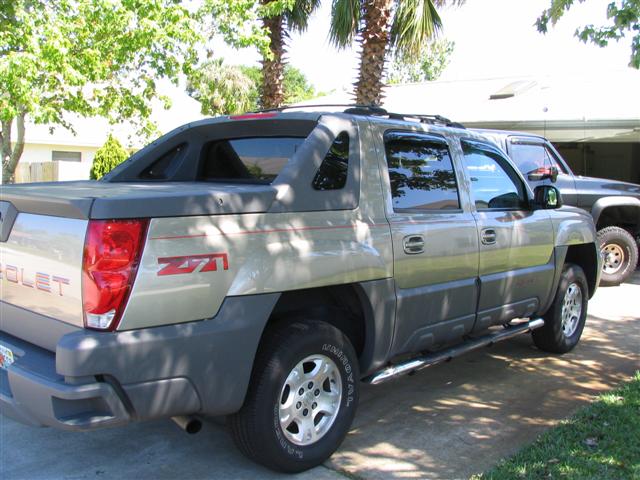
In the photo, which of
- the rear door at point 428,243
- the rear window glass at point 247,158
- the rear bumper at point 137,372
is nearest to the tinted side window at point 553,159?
the rear door at point 428,243

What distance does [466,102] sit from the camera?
1583 cm

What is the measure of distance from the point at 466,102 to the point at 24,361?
1436cm

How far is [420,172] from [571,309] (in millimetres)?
2772

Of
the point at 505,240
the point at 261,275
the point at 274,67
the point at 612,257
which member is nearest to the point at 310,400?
the point at 261,275

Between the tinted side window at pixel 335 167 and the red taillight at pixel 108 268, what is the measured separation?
1.22m

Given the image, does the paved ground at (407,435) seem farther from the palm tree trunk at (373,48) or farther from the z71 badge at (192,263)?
the palm tree trunk at (373,48)

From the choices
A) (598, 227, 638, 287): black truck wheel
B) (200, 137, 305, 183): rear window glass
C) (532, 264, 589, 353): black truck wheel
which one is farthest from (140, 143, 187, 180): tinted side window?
(598, 227, 638, 287): black truck wheel

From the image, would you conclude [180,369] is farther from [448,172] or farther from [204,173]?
[448,172]

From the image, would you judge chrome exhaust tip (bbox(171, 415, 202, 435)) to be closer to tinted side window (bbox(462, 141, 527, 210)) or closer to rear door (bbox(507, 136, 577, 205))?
tinted side window (bbox(462, 141, 527, 210))

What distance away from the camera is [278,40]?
1312 centimetres

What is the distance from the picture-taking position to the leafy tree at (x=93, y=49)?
332 inches

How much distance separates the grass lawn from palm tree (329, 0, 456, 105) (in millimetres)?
8991

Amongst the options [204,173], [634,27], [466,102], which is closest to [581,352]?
[634,27]

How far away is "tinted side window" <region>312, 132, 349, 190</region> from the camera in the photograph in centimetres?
368
